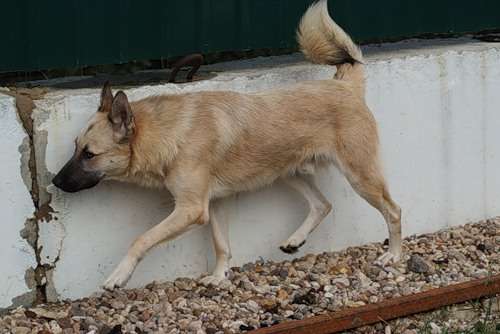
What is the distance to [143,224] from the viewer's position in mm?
6336

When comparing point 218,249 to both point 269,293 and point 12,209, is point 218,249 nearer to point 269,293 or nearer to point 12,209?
point 269,293

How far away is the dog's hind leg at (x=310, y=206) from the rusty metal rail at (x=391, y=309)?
3.14 feet

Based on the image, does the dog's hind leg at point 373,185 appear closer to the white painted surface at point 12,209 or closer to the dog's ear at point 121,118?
the dog's ear at point 121,118

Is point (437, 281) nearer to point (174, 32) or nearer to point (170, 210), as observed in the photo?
point (170, 210)

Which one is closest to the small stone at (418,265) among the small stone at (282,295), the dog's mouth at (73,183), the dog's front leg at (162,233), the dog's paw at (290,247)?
the dog's paw at (290,247)

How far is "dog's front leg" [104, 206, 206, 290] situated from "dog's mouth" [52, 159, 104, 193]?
413mm

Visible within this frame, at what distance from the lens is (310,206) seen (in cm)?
681

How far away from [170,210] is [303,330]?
125cm

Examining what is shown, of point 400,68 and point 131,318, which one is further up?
point 400,68

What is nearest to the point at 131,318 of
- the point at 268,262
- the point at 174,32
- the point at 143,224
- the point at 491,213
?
the point at 143,224

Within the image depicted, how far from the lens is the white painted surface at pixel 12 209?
591 centimetres

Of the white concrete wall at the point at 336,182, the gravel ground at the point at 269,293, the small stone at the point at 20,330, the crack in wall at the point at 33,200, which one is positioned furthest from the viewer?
the white concrete wall at the point at 336,182

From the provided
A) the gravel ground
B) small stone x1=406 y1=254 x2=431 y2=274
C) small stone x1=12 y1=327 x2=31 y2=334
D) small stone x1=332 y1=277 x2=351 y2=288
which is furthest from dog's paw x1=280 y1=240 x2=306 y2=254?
small stone x1=12 y1=327 x2=31 y2=334

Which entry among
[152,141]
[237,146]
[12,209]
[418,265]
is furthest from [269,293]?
[12,209]
